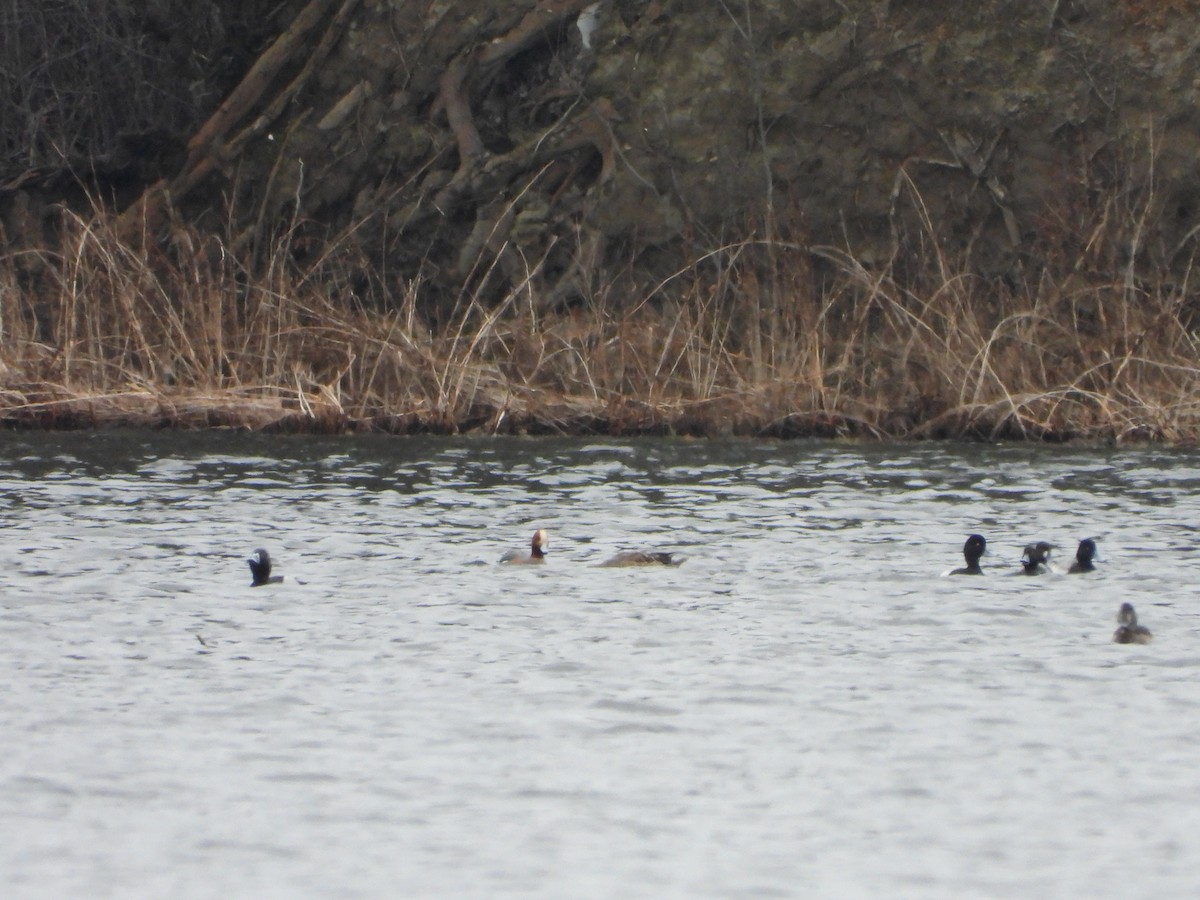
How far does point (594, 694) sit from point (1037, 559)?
2897 mm

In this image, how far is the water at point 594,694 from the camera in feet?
17.1

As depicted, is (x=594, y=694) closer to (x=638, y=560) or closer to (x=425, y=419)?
(x=638, y=560)

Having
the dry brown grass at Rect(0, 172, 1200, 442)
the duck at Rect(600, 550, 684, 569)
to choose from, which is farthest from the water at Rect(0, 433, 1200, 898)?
the dry brown grass at Rect(0, 172, 1200, 442)

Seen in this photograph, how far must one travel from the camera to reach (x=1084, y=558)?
9.09 metres

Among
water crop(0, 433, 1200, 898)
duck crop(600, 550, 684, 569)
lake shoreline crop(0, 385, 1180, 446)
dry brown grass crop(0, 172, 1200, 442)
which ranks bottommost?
water crop(0, 433, 1200, 898)

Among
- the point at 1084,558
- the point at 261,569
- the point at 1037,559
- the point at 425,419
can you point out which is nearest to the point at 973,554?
the point at 1037,559

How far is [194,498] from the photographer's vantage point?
37.6 ft

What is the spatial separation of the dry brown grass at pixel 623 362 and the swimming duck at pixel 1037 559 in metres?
4.54

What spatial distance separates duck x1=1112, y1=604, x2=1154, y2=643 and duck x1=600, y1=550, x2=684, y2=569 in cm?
224

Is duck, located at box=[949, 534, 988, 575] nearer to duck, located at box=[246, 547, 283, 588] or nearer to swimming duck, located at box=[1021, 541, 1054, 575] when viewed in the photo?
swimming duck, located at box=[1021, 541, 1054, 575]

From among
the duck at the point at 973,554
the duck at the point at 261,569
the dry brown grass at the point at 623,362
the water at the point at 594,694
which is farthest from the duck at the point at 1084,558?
the dry brown grass at the point at 623,362

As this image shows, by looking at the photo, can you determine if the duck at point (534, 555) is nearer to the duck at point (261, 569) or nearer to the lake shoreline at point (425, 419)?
the duck at point (261, 569)

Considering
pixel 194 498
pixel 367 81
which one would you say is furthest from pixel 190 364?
pixel 367 81

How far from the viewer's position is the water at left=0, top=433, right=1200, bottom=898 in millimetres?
5207
